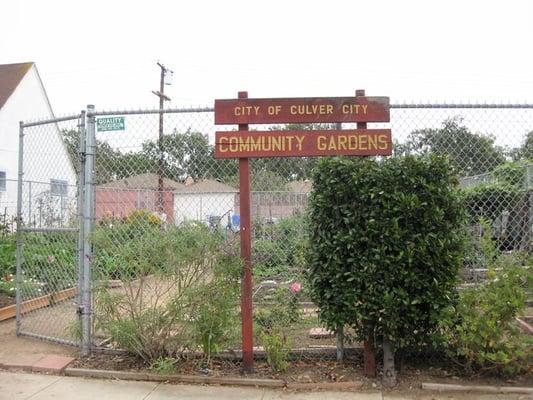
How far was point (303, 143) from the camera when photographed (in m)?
4.95

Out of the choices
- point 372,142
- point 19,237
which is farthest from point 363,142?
point 19,237

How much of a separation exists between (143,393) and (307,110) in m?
3.04

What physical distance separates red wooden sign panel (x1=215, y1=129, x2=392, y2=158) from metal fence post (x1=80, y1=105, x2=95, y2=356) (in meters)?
1.44

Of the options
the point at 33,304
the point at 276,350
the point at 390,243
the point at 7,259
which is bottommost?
the point at 276,350

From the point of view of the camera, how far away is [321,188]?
4.66 meters

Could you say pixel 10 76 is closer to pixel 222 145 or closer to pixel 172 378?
pixel 222 145

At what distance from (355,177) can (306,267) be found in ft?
3.89

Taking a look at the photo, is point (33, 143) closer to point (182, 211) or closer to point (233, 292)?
point (182, 211)

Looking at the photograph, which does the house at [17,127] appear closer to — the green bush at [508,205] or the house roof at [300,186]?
the house roof at [300,186]

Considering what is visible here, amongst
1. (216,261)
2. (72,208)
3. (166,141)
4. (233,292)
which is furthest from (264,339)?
(72,208)

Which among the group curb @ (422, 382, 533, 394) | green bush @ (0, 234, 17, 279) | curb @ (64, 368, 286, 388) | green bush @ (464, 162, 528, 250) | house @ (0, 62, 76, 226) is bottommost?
curb @ (422, 382, 533, 394)

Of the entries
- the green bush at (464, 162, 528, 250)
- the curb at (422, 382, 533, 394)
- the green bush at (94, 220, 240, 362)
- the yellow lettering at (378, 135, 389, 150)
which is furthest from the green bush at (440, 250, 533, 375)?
the green bush at (94, 220, 240, 362)

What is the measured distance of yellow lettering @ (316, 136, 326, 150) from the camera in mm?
4945

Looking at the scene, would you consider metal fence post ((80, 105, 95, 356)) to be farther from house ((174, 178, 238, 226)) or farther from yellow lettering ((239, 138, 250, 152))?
yellow lettering ((239, 138, 250, 152))
